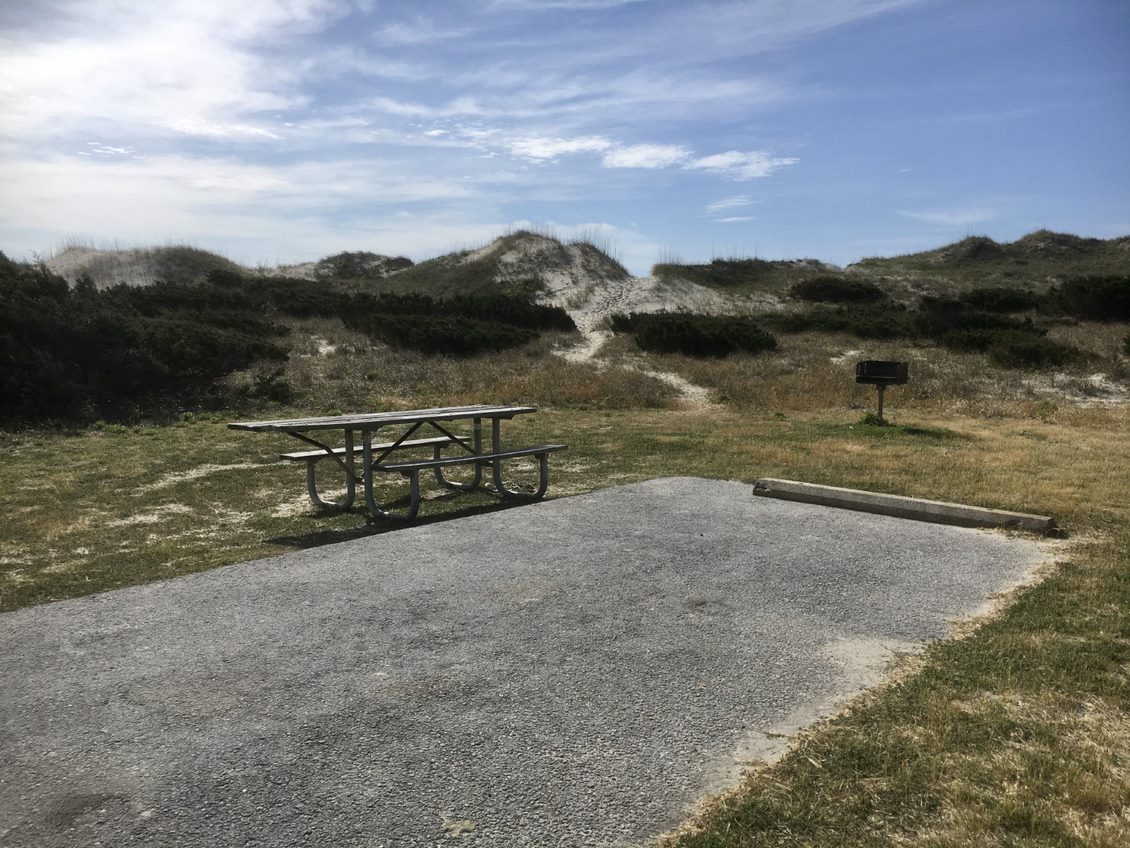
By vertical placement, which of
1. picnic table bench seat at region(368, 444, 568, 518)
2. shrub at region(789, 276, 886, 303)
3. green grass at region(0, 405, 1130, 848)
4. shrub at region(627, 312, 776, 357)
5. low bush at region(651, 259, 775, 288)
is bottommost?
green grass at region(0, 405, 1130, 848)

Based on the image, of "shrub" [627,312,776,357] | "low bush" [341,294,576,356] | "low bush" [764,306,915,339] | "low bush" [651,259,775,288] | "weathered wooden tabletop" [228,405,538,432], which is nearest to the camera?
"weathered wooden tabletop" [228,405,538,432]

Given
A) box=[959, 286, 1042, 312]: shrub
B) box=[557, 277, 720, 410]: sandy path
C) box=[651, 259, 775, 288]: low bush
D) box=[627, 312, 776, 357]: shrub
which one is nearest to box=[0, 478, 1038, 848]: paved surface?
box=[557, 277, 720, 410]: sandy path

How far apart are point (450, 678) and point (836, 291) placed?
122ft

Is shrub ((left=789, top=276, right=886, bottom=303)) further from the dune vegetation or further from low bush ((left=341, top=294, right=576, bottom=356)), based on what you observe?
low bush ((left=341, top=294, right=576, bottom=356))

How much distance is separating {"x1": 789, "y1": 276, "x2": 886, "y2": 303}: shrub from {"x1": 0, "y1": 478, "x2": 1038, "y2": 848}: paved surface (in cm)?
3342

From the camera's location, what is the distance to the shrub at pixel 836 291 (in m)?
37.7

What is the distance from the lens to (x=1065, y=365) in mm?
19062

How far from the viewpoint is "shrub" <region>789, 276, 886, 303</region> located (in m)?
37.7

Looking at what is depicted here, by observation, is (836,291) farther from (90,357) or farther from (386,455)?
(386,455)

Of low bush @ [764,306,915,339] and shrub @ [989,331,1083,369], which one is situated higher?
low bush @ [764,306,915,339]

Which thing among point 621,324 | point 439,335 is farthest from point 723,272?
point 439,335

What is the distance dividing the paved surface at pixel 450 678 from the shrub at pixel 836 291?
1316 inches

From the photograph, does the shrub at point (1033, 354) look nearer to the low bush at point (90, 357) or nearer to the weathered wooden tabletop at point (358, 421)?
the weathered wooden tabletop at point (358, 421)

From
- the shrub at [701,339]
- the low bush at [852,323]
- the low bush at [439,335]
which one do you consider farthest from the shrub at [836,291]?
the low bush at [439,335]
